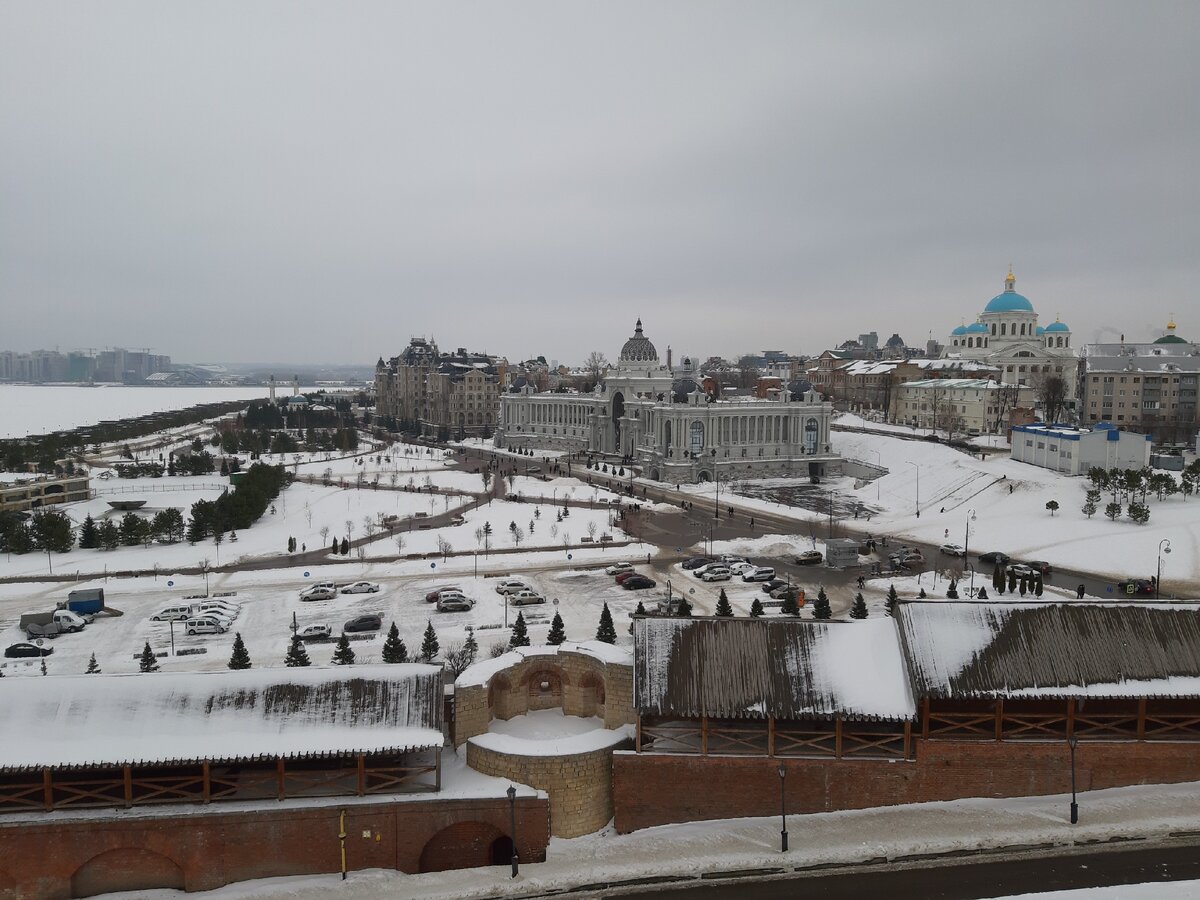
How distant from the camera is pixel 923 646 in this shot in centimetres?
1959

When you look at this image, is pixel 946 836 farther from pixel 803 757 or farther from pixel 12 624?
pixel 12 624

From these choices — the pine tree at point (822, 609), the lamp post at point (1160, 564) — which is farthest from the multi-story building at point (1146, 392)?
the pine tree at point (822, 609)

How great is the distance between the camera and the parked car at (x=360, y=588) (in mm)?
39656

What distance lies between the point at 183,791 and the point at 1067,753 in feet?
64.4

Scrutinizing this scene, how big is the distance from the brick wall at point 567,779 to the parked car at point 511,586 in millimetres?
19460

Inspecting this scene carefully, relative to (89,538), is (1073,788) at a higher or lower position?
higher

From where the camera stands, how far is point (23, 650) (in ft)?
102

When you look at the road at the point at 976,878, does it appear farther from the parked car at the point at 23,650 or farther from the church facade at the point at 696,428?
the church facade at the point at 696,428

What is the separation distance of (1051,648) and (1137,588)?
2269 cm

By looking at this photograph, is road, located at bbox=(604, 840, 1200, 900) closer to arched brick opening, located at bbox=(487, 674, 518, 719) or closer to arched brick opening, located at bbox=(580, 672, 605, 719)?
arched brick opening, located at bbox=(580, 672, 605, 719)

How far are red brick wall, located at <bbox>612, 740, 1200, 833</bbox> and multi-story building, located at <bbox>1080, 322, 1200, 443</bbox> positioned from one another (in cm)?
6703

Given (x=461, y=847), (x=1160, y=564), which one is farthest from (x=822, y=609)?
(x=1160, y=564)

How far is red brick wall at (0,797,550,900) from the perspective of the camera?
17.1 meters

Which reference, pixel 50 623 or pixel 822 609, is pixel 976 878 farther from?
pixel 50 623
